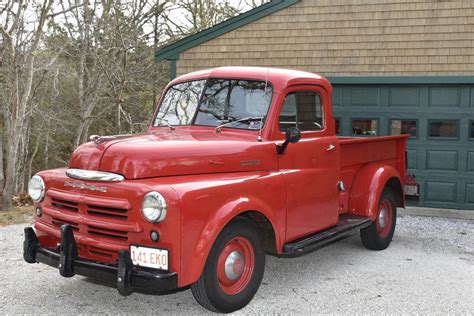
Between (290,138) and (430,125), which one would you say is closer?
(290,138)

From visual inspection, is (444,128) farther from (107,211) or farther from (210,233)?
(107,211)

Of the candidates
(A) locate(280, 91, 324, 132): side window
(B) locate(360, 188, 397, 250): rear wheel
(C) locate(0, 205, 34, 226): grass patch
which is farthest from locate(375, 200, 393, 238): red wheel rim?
(C) locate(0, 205, 34, 226): grass patch

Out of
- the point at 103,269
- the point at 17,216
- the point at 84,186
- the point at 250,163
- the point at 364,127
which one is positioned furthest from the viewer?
the point at 364,127

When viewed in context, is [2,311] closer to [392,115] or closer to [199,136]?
Answer: [199,136]

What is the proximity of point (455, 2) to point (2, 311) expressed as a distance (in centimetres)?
849

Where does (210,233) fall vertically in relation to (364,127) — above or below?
below

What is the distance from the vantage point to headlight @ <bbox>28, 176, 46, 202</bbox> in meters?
4.27

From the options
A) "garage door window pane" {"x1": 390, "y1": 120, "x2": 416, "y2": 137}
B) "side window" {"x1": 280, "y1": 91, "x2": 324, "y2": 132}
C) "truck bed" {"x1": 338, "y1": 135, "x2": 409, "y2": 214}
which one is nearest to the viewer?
"side window" {"x1": 280, "y1": 91, "x2": 324, "y2": 132}

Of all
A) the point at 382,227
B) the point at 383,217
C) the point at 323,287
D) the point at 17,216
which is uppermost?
the point at 383,217

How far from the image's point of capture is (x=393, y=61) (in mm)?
9148

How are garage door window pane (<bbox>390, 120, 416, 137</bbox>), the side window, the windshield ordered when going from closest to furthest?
the windshield, the side window, garage door window pane (<bbox>390, 120, 416, 137</bbox>)

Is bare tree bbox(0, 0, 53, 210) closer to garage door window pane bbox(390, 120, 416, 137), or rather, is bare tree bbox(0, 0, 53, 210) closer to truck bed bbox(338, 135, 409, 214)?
truck bed bbox(338, 135, 409, 214)

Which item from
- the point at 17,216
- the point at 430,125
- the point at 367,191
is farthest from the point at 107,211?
the point at 430,125

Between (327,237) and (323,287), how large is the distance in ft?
1.62
